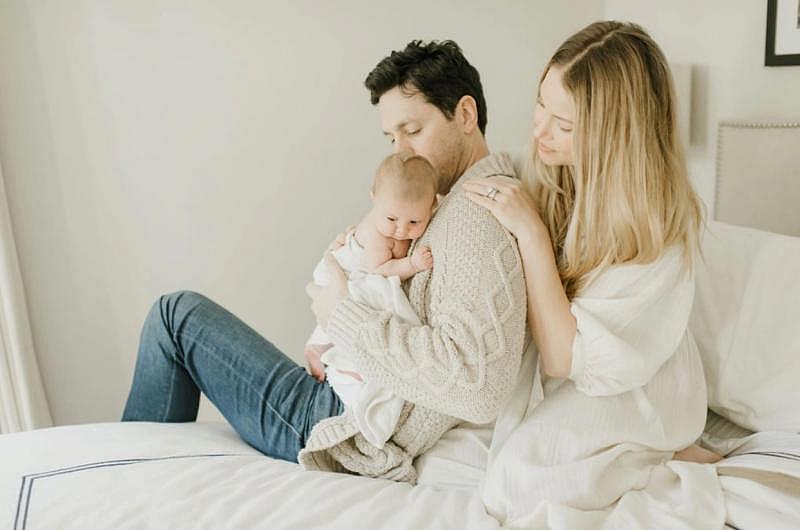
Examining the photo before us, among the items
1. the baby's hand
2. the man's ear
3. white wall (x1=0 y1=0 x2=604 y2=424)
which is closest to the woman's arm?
the baby's hand

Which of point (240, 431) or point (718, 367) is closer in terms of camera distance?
→ point (718, 367)

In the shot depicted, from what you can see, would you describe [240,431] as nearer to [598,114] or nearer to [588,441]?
[588,441]

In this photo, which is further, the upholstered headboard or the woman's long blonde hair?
the upholstered headboard

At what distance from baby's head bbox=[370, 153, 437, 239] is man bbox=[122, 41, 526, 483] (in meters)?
0.05

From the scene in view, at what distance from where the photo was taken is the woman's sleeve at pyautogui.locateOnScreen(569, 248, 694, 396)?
4.34 feet

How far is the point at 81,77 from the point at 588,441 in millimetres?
1900

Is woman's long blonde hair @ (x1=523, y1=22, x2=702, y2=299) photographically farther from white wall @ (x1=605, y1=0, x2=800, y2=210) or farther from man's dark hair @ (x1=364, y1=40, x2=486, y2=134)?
white wall @ (x1=605, y1=0, x2=800, y2=210)

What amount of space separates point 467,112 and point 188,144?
120cm

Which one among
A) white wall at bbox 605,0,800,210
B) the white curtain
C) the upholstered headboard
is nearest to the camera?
the upholstered headboard

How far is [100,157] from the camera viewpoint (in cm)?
250

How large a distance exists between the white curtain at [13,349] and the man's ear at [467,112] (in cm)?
142

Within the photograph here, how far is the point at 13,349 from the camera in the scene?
2383 mm

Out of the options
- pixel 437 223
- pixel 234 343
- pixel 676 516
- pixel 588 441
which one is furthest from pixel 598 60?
pixel 234 343

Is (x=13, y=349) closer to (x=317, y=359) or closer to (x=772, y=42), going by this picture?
(x=317, y=359)
